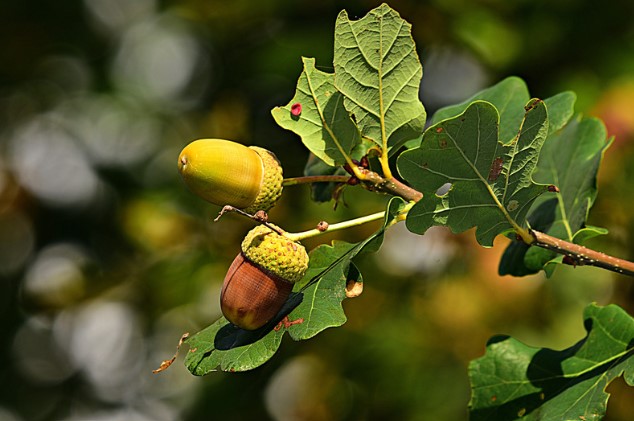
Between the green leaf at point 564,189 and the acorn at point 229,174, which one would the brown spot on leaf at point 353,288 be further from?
the green leaf at point 564,189

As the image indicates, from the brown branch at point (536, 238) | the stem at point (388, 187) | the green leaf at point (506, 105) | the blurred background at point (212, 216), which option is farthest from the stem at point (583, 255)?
the blurred background at point (212, 216)

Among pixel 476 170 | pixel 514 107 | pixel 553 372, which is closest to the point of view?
pixel 476 170

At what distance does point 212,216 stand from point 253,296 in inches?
70.1

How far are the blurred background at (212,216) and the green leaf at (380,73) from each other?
1.33 meters

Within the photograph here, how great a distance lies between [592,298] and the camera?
89.5 inches

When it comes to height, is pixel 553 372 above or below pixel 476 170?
below

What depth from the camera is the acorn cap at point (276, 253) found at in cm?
86

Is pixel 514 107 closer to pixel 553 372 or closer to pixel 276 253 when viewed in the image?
pixel 553 372

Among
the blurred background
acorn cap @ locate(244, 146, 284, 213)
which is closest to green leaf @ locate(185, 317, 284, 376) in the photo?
acorn cap @ locate(244, 146, 284, 213)

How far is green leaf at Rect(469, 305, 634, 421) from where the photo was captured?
95cm

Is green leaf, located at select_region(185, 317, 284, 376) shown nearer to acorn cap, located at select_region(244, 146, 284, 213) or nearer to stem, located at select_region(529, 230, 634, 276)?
acorn cap, located at select_region(244, 146, 284, 213)

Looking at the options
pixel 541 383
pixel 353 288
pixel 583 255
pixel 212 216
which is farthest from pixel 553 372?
pixel 212 216

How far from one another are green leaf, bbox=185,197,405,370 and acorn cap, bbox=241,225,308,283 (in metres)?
0.03

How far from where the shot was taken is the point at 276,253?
2.83ft
